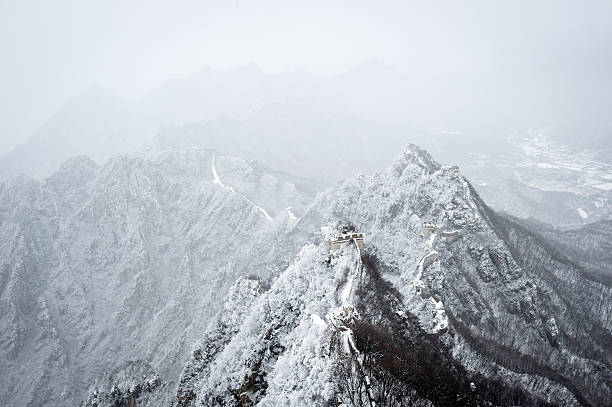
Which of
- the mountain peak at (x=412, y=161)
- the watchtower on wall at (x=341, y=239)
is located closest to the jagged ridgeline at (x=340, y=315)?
the watchtower on wall at (x=341, y=239)

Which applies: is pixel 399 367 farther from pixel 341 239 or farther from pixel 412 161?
pixel 412 161

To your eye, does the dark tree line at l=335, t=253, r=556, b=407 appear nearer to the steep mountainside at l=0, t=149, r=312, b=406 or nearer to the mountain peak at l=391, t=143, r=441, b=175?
the mountain peak at l=391, t=143, r=441, b=175

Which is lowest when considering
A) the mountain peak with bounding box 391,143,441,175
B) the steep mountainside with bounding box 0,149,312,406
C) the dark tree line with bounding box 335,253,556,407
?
the steep mountainside with bounding box 0,149,312,406

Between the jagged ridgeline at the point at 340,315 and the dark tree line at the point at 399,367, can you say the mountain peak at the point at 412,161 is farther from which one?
the dark tree line at the point at 399,367

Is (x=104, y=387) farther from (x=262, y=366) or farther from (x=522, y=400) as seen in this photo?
(x=522, y=400)

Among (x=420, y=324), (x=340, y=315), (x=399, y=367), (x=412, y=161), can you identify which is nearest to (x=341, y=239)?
(x=420, y=324)

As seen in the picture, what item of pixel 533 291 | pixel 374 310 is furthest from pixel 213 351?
pixel 533 291

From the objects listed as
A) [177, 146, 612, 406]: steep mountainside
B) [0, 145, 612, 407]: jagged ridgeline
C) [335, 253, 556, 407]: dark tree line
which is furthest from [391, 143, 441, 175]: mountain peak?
[335, 253, 556, 407]: dark tree line
